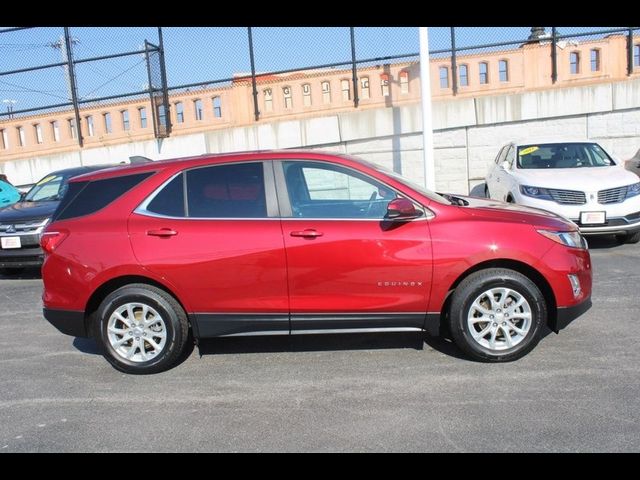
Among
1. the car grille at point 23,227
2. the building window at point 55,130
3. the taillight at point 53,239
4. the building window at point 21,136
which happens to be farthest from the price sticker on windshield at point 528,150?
the building window at point 21,136

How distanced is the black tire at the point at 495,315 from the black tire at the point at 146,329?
2.11 m

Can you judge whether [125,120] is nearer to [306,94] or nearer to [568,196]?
[306,94]

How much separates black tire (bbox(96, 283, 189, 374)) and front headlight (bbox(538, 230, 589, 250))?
9.37 ft

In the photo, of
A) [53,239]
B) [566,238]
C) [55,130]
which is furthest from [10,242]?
[55,130]

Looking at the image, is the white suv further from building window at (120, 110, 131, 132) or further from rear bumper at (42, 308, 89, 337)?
building window at (120, 110, 131, 132)

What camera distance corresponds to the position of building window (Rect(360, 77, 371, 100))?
12.9 meters

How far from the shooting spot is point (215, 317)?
4.21 meters

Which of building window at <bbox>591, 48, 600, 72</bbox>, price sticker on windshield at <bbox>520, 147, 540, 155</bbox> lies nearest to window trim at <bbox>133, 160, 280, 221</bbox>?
price sticker on windshield at <bbox>520, 147, 540, 155</bbox>

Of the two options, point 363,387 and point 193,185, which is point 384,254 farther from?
point 193,185

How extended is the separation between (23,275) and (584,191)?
853 centimetres

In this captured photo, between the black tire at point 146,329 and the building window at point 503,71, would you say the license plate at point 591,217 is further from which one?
the building window at point 503,71

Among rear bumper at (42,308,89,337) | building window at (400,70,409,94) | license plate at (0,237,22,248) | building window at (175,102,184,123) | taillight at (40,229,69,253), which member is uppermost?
building window at (400,70,409,94)

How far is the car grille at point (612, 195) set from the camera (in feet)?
24.7
